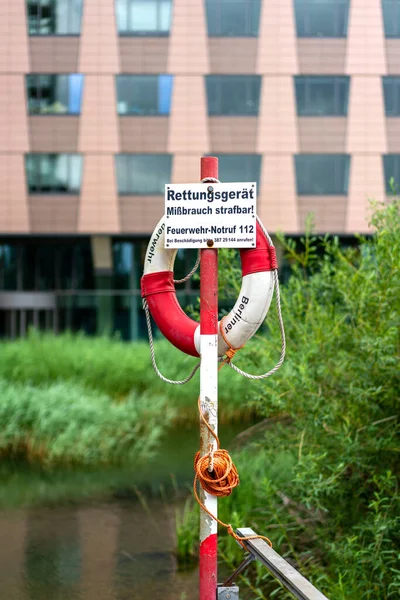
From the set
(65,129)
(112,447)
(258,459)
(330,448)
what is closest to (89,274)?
(65,129)

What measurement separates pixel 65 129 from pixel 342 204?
8.94 m

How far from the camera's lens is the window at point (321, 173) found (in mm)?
25906

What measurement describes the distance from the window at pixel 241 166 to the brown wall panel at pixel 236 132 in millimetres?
198

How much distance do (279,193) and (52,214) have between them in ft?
23.3

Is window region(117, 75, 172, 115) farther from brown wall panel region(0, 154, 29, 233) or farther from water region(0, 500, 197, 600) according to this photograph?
water region(0, 500, 197, 600)

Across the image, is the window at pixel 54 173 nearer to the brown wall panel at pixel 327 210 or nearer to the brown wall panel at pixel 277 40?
the brown wall panel at pixel 277 40

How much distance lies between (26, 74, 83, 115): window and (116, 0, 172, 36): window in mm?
2133

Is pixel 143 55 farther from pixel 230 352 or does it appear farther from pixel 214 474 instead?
pixel 214 474

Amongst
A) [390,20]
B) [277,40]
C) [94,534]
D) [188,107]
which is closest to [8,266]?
[188,107]

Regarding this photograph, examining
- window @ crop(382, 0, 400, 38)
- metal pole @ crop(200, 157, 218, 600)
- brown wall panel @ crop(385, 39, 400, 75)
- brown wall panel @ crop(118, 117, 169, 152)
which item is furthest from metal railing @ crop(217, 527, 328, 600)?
window @ crop(382, 0, 400, 38)

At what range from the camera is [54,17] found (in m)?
25.7

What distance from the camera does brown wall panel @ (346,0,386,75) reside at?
2550 centimetres

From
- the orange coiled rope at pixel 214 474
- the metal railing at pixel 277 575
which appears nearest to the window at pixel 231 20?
the metal railing at pixel 277 575

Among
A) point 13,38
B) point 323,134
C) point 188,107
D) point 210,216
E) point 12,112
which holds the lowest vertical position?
point 210,216
